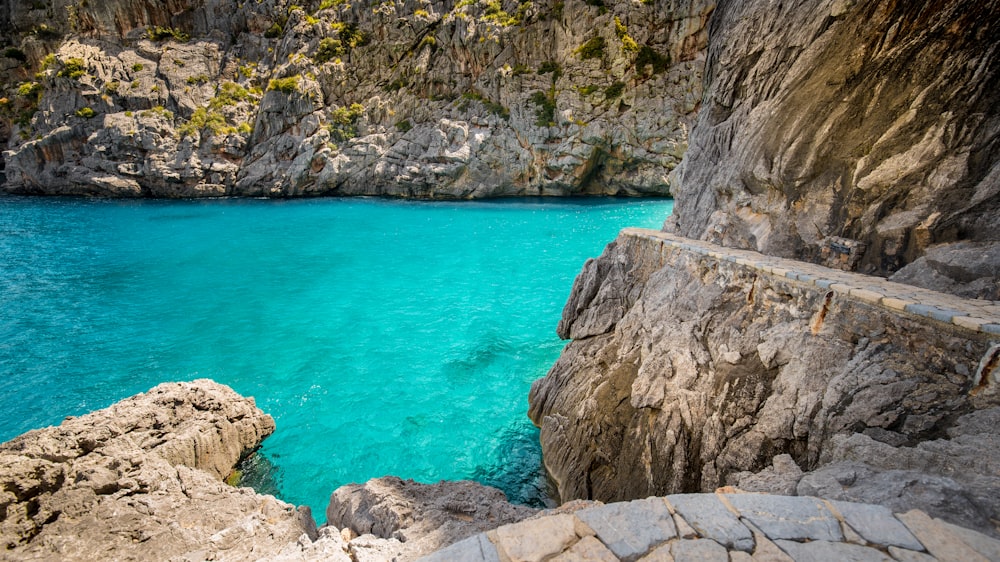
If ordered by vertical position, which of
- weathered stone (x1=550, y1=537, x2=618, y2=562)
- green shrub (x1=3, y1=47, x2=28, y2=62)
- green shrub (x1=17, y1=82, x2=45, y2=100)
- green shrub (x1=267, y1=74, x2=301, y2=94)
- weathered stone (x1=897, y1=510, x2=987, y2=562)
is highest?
green shrub (x1=3, y1=47, x2=28, y2=62)

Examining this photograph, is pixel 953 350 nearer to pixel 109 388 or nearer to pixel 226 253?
pixel 109 388

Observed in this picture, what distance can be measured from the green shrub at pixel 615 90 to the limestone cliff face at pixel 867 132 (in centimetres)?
3812

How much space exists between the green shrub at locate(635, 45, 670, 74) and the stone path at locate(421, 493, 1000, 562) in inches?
1945

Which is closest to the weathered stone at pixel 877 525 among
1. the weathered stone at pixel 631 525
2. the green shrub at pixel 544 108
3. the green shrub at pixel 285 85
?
the weathered stone at pixel 631 525

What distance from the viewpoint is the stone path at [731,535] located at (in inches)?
105

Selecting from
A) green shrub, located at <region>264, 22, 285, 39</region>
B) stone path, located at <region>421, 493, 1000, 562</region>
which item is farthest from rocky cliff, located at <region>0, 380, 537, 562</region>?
green shrub, located at <region>264, 22, 285, 39</region>

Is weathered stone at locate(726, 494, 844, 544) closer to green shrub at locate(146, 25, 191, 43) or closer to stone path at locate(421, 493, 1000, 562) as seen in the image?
stone path at locate(421, 493, 1000, 562)

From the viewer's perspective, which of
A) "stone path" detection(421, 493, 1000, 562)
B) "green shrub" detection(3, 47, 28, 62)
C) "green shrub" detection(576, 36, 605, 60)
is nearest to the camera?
"stone path" detection(421, 493, 1000, 562)

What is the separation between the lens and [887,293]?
5094 mm

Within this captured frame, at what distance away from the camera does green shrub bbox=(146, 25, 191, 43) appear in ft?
193

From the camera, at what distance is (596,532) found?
306 centimetres

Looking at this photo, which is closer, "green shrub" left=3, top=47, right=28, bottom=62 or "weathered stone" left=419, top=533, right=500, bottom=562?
"weathered stone" left=419, top=533, right=500, bottom=562

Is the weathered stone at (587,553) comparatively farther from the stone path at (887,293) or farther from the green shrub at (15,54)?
the green shrub at (15,54)

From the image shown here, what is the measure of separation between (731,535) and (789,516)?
21.7 inches
